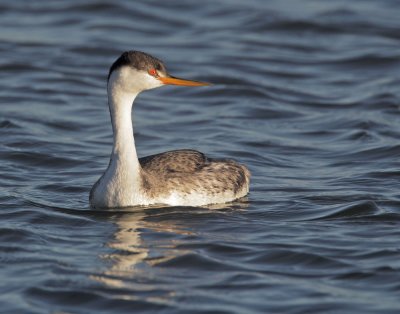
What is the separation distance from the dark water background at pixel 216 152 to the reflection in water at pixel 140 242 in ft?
0.09

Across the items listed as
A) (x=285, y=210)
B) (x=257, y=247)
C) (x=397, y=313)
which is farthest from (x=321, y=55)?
(x=397, y=313)

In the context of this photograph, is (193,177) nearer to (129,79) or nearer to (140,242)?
(129,79)

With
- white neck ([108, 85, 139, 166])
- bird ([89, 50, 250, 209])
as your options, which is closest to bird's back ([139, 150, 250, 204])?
bird ([89, 50, 250, 209])

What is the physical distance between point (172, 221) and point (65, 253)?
5.07ft

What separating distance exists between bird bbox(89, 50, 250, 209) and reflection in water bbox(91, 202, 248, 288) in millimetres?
141

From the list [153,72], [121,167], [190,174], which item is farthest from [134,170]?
[153,72]

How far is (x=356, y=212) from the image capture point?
41.0ft

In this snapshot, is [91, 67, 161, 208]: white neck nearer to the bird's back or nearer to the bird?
the bird

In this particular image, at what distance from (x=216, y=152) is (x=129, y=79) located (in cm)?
362

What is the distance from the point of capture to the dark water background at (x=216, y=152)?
1003 cm

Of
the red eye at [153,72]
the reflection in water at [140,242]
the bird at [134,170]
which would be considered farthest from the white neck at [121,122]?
the reflection in water at [140,242]

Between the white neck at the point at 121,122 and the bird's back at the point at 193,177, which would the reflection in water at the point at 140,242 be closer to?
the bird's back at the point at 193,177

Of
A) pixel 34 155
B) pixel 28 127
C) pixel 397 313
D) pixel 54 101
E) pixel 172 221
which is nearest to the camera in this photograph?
pixel 397 313

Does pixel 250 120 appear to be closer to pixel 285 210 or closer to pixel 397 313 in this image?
pixel 285 210
